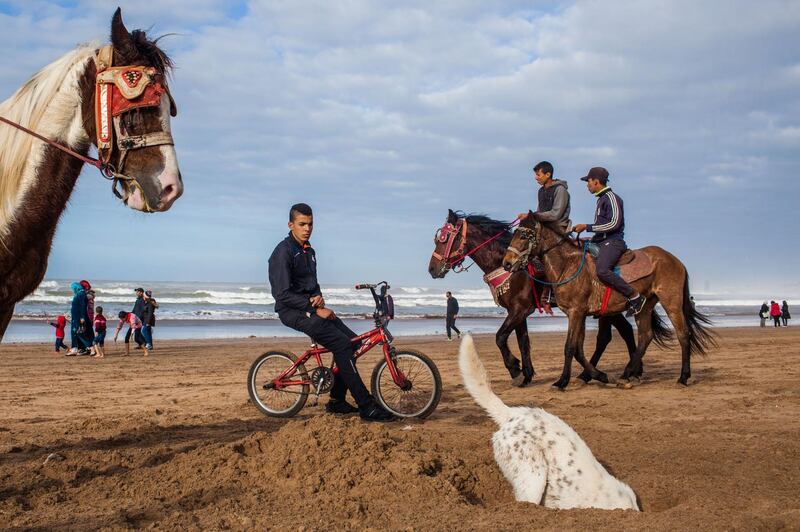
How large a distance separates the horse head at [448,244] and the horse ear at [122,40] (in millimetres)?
7696

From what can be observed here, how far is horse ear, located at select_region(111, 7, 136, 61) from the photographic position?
13.4 feet

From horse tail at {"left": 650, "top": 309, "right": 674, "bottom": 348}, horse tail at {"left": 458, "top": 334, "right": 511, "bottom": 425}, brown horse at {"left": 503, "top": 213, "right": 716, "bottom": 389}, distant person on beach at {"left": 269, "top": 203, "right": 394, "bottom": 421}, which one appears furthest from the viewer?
horse tail at {"left": 650, "top": 309, "right": 674, "bottom": 348}

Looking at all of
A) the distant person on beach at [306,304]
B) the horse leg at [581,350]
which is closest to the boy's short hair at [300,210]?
the distant person on beach at [306,304]

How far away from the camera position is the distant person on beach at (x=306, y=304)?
300 inches

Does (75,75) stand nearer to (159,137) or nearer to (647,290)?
(159,137)

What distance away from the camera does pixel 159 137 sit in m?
4.15

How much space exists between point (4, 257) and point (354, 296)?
65.6m

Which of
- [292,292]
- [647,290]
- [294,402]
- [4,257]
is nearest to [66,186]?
[4,257]

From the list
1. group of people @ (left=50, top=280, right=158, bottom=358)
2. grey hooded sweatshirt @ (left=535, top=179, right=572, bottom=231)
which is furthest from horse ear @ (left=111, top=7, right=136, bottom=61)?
group of people @ (left=50, top=280, right=158, bottom=358)

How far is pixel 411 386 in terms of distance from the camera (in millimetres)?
8172

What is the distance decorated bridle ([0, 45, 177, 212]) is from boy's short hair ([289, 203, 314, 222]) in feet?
11.8

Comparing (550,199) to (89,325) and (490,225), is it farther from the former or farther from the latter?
(89,325)

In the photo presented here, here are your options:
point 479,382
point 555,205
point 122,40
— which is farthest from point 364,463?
point 555,205

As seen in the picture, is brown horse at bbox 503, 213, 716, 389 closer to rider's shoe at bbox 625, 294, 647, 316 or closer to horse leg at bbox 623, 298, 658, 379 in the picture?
horse leg at bbox 623, 298, 658, 379
